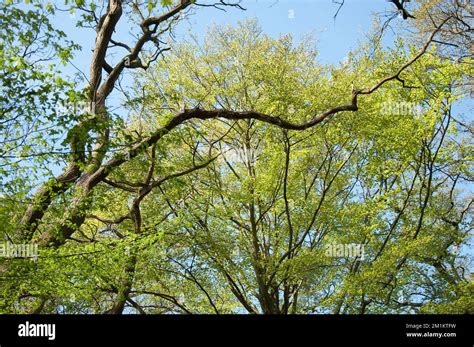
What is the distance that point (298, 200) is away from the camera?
13.4m

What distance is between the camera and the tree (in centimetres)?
1205

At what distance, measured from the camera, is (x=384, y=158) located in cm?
1411

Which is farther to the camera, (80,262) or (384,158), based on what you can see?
(384,158)

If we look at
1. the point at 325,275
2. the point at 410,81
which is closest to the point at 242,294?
the point at 325,275

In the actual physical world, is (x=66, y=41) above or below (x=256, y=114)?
above

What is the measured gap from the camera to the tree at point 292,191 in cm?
1205

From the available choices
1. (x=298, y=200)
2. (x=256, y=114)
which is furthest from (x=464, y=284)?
(x=256, y=114)

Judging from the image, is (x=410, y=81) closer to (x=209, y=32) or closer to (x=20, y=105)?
(x=209, y=32)

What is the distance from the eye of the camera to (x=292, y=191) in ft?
44.6
